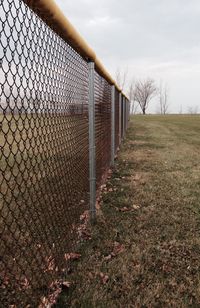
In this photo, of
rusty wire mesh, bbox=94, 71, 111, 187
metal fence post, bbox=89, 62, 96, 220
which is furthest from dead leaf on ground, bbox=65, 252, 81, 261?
rusty wire mesh, bbox=94, 71, 111, 187

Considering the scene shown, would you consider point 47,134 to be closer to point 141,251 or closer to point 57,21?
point 57,21

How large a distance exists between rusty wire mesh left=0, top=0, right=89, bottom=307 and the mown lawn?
10.3 inches

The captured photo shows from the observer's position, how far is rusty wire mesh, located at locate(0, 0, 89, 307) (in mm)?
1799

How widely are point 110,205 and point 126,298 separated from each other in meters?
2.09

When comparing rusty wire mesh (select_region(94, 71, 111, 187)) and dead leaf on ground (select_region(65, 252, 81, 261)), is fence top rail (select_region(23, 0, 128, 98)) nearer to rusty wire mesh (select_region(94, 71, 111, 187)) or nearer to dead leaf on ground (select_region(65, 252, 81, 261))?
rusty wire mesh (select_region(94, 71, 111, 187))

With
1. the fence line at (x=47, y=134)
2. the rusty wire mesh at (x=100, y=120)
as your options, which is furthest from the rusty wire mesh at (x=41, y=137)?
the rusty wire mesh at (x=100, y=120)

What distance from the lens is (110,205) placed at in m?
4.62

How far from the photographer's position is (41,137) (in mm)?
2344

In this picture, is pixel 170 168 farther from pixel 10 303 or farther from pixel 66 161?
pixel 10 303

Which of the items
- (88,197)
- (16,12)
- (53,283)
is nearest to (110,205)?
(88,197)

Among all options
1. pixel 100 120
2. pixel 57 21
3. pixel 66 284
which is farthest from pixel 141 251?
pixel 100 120

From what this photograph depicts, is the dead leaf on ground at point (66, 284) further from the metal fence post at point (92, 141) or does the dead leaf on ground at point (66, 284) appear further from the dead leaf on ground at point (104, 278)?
the metal fence post at point (92, 141)

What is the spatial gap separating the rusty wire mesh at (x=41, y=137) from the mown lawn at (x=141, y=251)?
263 millimetres

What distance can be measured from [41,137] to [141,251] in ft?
5.18
